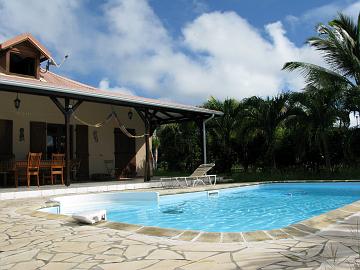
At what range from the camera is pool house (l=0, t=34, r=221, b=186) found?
10.9 meters

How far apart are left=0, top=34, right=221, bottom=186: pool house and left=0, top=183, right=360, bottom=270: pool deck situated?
6.04 meters

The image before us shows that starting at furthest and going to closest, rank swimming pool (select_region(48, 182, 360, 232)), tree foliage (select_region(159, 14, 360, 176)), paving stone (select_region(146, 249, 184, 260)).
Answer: tree foliage (select_region(159, 14, 360, 176)), swimming pool (select_region(48, 182, 360, 232)), paving stone (select_region(146, 249, 184, 260))

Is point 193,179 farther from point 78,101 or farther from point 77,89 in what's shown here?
point 77,89

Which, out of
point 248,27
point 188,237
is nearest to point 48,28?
point 248,27

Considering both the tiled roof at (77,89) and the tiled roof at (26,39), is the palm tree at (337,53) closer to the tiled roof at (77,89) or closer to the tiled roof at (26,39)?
the tiled roof at (77,89)

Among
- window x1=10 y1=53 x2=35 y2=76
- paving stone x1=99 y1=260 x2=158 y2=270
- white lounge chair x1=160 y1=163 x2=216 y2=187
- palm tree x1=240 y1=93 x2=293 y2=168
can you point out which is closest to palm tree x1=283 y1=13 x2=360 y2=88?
palm tree x1=240 y1=93 x2=293 y2=168

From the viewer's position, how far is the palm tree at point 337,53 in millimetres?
13539

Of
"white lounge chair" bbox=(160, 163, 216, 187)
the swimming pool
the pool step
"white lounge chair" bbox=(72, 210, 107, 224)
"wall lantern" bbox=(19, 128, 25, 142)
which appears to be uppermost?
"wall lantern" bbox=(19, 128, 25, 142)

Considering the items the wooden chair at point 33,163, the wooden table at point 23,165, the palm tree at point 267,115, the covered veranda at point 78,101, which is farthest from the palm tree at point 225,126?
the wooden chair at point 33,163

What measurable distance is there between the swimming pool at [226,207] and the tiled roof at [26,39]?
674 centimetres

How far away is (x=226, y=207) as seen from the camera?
8844 millimetres

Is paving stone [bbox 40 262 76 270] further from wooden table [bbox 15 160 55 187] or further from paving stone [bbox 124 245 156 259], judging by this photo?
wooden table [bbox 15 160 55 187]

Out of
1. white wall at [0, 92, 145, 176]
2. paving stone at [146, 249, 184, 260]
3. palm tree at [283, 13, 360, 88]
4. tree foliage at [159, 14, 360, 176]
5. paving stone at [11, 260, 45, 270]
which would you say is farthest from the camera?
tree foliage at [159, 14, 360, 176]

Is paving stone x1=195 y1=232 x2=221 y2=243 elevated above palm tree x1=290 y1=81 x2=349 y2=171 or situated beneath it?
situated beneath
